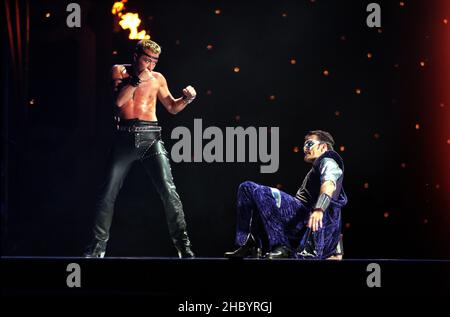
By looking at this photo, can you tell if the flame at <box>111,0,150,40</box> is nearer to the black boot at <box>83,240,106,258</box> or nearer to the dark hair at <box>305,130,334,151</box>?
the dark hair at <box>305,130,334,151</box>

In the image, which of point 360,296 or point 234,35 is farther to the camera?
point 234,35

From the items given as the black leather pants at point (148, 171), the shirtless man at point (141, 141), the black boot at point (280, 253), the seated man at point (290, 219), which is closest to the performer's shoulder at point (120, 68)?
the shirtless man at point (141, 141)

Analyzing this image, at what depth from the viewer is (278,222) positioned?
501 centimetres

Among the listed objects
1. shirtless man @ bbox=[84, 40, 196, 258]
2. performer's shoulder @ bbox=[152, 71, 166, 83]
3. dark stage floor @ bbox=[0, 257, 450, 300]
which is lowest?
dark stage floor @ bbox=[0, 257, 450, 300]

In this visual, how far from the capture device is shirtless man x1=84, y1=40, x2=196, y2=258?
533cm

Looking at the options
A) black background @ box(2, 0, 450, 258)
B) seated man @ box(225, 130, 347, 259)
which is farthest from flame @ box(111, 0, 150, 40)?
seated man @ box(225, 130, 347, 259)

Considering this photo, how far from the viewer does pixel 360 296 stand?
458 cm

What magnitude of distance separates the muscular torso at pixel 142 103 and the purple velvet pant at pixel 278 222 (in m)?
0.99

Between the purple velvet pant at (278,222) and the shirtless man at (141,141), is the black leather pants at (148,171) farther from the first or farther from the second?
the purple velvet pant at (278,222)

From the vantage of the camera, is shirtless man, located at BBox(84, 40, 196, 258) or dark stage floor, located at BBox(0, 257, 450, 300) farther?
shirtless man, located at BBox(84, 40, 196, 258)

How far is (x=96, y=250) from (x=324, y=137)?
2018mm
